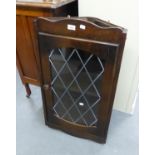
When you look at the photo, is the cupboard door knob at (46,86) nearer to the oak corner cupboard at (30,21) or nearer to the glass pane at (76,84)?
the glass pane at (76,84)

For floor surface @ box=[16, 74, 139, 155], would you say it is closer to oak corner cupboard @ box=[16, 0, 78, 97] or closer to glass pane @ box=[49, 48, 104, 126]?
glass pane @ box=[49, 48, 104, 126]

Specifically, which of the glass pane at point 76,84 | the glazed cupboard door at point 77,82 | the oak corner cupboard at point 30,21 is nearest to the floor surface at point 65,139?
the glazed cupboard door at point 77,82

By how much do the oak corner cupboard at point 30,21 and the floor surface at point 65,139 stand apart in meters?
0.39

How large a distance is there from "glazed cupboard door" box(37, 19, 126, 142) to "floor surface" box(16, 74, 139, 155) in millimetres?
75

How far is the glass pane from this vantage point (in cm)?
114

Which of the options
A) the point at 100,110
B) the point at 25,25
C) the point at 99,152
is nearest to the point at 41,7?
the point at 25,25

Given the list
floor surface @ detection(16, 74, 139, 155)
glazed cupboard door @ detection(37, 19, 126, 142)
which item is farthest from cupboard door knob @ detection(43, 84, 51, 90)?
floor surface @ detection(16, 74, 139, 155)

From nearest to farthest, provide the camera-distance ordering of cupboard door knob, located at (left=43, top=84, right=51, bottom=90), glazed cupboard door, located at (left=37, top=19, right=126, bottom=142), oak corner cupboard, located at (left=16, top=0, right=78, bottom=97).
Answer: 1. glazed cupboard door, located at (left=37, top=19, right=126, bottom=142)
2. oak corner cupboard, located at (left=16, top=0, right=78, bottom=97)
3. cupboard door knob, located at (left=43, top=84, right=51, bottom=90)

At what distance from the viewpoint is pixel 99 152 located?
1396 mm

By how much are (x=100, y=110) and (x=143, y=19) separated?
2.14 feet

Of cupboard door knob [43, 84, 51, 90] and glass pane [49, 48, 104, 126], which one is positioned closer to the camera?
glass pane [49, 48, 104, 126]

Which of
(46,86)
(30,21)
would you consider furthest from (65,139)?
(30,21)

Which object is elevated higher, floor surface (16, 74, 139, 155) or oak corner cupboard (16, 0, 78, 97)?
oak corner cupboard (16, 0, 78, 97)
